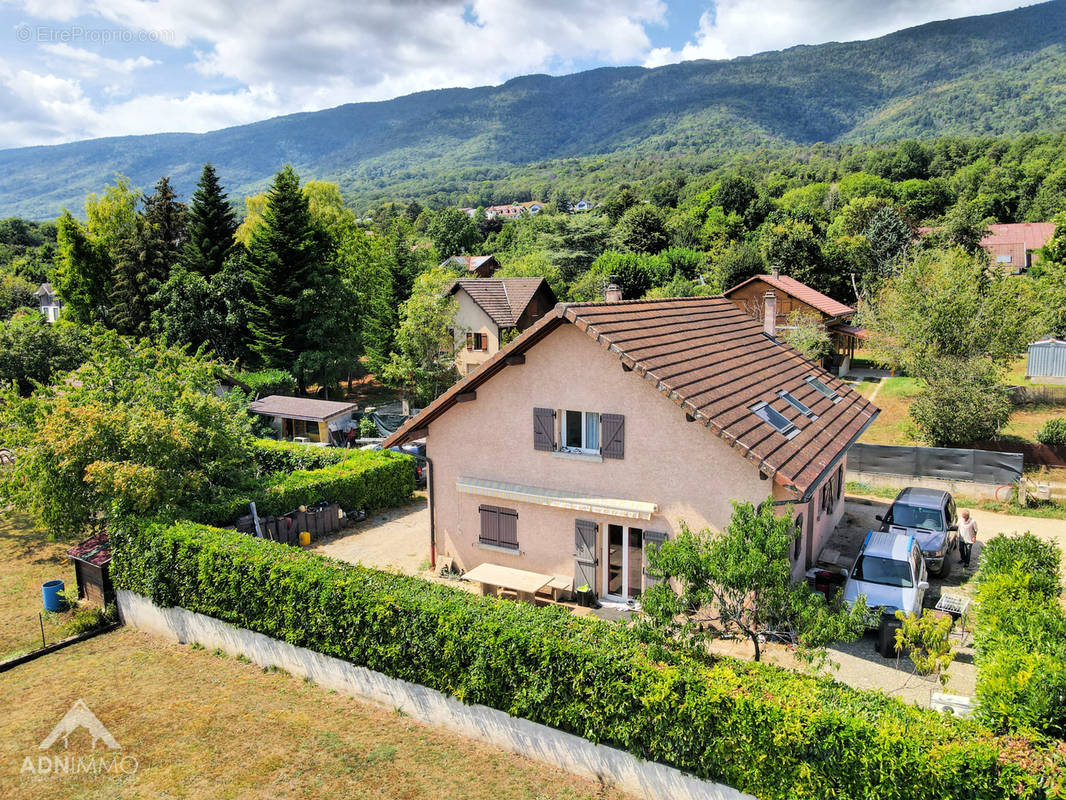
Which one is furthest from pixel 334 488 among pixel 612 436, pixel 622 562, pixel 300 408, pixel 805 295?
pixel 805 295

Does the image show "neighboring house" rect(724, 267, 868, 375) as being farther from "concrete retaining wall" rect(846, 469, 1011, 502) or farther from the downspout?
the downspout

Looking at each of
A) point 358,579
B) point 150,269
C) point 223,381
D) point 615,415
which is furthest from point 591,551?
point 150,269

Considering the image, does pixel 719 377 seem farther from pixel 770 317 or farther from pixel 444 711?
pixel 444 711

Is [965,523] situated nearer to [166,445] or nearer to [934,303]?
[934,303]

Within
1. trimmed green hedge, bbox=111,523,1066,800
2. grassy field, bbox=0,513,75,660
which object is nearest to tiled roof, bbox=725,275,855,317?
trimmed green hedge, bbox=111,523,1066,800

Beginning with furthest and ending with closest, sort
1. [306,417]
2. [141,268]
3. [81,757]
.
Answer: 1. [141,268]
2. [306,417]
3. [81,757]

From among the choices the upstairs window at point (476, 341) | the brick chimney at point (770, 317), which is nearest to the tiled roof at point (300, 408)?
the upstairs window at point (476, 341)

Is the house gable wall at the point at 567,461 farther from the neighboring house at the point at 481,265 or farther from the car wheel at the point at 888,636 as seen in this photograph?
the neighboring house at the point at 481,265
